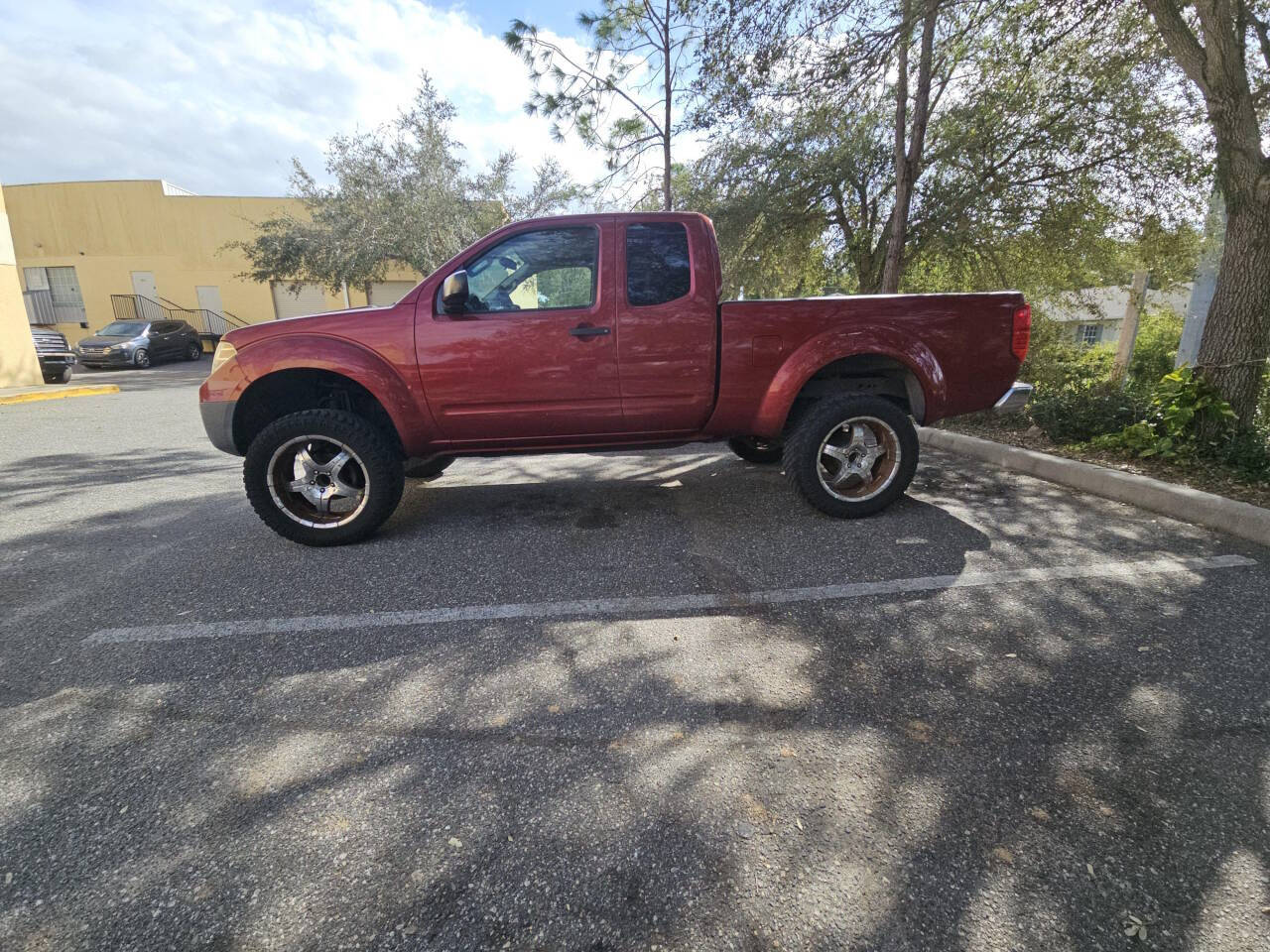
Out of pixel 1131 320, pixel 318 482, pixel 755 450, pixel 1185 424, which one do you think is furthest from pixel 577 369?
pixel 1131 320

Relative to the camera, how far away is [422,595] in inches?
126

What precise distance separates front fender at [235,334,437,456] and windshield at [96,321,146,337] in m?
21.9

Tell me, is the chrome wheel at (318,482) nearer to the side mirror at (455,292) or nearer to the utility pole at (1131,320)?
the side mirror at (455,292)

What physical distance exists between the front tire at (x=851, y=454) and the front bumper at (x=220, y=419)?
3.64 meters

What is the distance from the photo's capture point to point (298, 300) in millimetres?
30750

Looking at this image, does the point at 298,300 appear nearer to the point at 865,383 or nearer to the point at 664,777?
the point at 865,383

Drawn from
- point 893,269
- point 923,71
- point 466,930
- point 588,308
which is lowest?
point 466,930

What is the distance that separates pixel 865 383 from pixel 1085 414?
3.06 m

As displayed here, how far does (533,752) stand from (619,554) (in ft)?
5.76

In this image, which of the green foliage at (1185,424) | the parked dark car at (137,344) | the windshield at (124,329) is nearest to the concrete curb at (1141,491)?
the green foliage at (1185,424)

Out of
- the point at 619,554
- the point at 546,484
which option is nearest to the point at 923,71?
the point at 546,484

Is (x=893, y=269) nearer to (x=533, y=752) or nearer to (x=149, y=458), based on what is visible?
(x=533, y=752)

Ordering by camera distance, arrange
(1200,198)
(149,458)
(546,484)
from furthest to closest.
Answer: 1. (1200,198)
2. (149,458)
3. (546,484)

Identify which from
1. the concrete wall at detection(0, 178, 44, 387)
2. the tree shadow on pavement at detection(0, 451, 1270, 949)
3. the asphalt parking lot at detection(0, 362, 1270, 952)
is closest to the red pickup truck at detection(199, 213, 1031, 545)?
the asphalt parking lot at detection(0, 362, 1270, 952)
